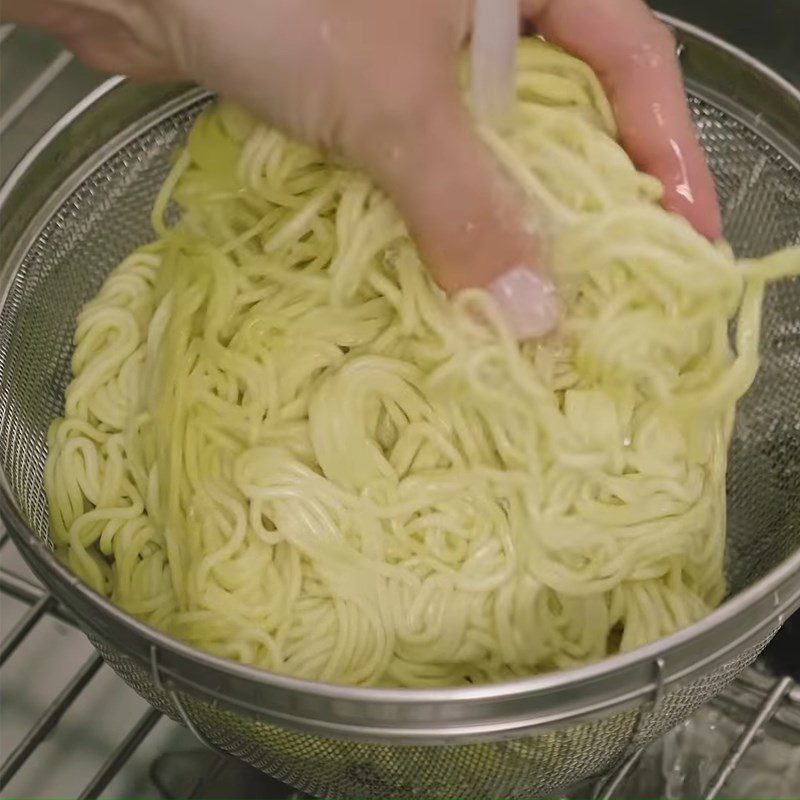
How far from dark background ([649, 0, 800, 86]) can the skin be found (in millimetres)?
401

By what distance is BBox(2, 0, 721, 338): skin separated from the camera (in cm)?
57

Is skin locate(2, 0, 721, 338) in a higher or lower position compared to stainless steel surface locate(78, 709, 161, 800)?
higher

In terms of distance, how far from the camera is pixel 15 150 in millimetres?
1141

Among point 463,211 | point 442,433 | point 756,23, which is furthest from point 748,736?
point 756,23

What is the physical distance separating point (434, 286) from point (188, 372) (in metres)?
0.19

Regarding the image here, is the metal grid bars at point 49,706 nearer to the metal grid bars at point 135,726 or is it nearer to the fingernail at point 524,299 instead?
the metal grid bars at point 135,726

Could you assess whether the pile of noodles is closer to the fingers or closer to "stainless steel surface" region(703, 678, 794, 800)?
the fingers

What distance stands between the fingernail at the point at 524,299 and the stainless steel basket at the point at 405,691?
0.21 metres

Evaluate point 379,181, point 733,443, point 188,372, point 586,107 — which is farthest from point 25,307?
point 733,443

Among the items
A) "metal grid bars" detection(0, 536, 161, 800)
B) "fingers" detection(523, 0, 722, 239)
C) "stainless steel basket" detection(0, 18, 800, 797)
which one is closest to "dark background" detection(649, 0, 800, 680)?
"stainless steel basket" detection(0, 18, 800, 797)

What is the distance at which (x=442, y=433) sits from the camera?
28.1 inches

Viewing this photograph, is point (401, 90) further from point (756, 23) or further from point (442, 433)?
point (756, 23)

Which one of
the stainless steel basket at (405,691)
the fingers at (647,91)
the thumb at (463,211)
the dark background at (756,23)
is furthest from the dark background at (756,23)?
the thumb at (463,211)

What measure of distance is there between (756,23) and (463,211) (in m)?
0.62
